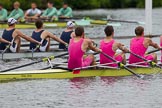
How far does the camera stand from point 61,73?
56.9 feet

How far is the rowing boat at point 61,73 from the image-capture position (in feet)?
55.5

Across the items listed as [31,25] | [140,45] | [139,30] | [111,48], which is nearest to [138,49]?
[140,45]

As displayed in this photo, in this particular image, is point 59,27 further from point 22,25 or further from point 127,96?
point 127,96

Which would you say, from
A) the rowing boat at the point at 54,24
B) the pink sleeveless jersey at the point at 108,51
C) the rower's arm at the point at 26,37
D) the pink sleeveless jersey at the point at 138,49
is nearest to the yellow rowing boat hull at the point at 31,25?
the rowing boat at the point at 54,24

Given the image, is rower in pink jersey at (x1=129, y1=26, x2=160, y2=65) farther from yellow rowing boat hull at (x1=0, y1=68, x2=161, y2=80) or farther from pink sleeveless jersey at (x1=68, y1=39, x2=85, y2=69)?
pink sleeveless jersey at (x1=68, y1=39, x2=85, y2=69)

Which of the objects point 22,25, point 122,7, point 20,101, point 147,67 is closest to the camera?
point 20,101

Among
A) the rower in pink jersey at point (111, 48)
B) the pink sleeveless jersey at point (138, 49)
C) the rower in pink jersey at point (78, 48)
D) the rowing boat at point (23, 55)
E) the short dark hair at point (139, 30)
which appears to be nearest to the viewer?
the rower in pink jersey at point (78, 48)

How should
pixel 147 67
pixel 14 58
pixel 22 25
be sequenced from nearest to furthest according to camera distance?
pixel 147 67
pixel 14 58
pixel 22 25

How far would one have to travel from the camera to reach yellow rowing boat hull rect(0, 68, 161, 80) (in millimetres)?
16922

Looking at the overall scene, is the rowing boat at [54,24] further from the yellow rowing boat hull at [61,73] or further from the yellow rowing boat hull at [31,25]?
the yellow rowing boat hull at [61,73]

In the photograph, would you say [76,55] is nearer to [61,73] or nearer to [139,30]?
[61,73]

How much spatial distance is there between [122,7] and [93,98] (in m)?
65.0

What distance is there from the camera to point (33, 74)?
1703cm

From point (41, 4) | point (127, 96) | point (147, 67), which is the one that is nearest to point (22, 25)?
point (147, 67)
